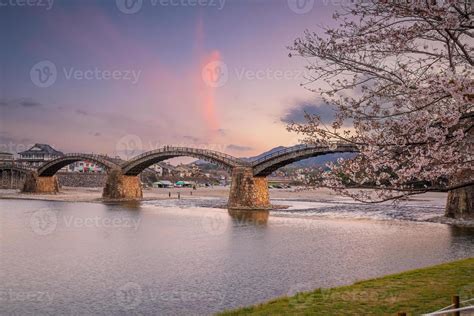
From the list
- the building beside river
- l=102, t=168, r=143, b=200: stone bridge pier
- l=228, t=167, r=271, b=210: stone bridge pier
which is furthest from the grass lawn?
the building beside river

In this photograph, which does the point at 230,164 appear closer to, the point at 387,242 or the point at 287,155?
the point at 287,155

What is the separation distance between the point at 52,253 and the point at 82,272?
4.50 meters

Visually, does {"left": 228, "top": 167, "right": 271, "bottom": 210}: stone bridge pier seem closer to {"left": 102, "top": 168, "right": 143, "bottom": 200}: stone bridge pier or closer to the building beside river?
{"left": 102, "top": 168, "right": 143, "bottom": 200}: stone bridge pier

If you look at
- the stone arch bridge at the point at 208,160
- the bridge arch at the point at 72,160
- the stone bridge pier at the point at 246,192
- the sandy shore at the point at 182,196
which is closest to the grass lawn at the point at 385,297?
the stone arch bridge at the point at 208,160

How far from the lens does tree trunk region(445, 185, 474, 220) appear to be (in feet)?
108

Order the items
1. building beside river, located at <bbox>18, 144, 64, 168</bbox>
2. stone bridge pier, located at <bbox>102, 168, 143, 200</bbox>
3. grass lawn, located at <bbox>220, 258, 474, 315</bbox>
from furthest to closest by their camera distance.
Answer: building beside river, located at <bbox>18, 144, 64, 168</bbox> < stone bridge pier, located at <bbox>102, 168, 143, 200</bbox> < grass lawn, located at <bbox>220, 258, 474, 315</bbox>

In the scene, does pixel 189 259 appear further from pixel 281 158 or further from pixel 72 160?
pixel 72 160

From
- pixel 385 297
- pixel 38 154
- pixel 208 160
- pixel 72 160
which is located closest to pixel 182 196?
pixel 72 160

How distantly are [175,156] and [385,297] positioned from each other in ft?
155

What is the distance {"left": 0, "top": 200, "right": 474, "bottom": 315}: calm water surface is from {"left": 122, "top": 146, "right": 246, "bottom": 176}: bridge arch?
16.8 m

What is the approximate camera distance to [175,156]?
182 ft

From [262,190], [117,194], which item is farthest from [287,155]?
[117,194]

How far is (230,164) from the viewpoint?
47.8 m

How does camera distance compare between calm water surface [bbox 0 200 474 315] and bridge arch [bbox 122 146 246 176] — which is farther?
Answer: bridge arch [bbox 122 146 246 176]
